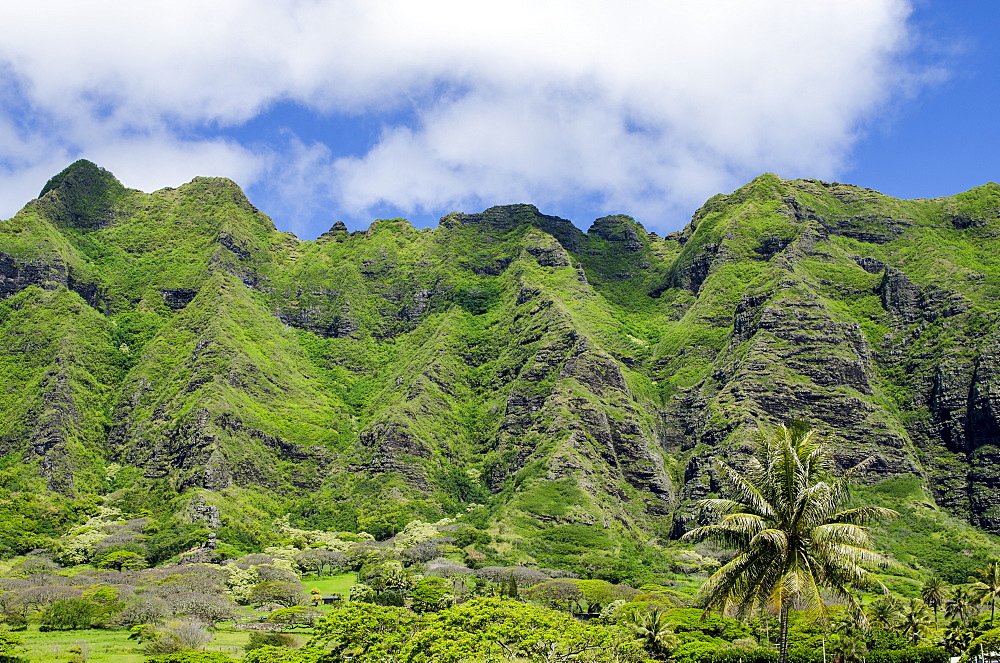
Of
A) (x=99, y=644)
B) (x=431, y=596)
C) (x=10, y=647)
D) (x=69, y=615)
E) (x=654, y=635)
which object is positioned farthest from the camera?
(x=431, y=596)

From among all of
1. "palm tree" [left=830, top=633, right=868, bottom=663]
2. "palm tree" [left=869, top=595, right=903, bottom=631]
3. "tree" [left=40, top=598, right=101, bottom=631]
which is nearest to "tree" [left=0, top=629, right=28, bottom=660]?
"tree" [left=40, top=598, right=101, bottom=631]

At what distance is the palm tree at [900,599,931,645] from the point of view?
91.1 meters

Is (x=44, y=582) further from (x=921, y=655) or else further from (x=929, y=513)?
(x=929, y=513)

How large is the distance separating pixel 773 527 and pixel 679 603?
280ft

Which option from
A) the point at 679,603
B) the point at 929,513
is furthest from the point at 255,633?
the point at 929,513

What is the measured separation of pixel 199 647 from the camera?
3664 inches

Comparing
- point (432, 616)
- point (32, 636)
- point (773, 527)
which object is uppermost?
point (773, 527)

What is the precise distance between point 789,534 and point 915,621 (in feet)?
211

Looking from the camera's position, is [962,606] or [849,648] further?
[962,606]

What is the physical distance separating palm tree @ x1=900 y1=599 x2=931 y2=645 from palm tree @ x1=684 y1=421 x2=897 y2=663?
56215mm

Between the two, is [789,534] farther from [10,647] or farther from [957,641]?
[10,647]

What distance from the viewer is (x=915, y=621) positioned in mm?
95250

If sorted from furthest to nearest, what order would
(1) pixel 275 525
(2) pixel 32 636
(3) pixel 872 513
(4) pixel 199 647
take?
(1) pixel 275 525, (2) pixel 32 636, (4) pixel 199 647, (3) pixel 872 513

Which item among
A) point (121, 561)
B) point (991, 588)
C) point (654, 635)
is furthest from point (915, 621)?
point (121, 561)
